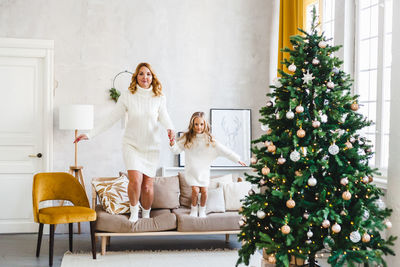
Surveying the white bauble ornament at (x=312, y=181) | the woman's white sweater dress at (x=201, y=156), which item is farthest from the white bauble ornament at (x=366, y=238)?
the woman's white sweater dress at (x=201, y=156)

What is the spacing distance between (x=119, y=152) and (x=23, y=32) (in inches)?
78.4

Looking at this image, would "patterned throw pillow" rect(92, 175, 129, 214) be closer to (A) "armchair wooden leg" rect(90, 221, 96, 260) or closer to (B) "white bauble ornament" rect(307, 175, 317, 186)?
(A) "armchair wooden leg" rect(90, 221, 96, 260)

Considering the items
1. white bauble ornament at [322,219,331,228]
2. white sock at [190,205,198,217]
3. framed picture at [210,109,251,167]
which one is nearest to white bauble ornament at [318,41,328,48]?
white bauble ornament at [322,219,331,228]

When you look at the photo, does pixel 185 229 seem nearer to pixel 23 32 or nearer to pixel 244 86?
pixel 244 86

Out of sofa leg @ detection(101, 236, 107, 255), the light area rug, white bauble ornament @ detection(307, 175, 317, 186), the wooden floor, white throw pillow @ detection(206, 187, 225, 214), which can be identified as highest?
white bauble ornament @ detection(307, 175, 317, 186)

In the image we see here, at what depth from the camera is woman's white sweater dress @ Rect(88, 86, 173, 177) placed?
5.32m

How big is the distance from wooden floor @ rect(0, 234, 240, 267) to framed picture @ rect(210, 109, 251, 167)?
3.76ft

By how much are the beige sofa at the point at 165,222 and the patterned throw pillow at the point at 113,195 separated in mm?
69

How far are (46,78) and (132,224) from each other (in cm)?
243

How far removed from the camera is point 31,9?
6.32m

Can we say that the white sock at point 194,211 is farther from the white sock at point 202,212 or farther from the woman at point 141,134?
the woman at point 141,134

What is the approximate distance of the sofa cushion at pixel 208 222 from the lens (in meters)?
5.27

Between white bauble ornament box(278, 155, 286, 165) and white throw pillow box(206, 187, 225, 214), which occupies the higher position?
white bauble ornament box(278, 155, 286, 165)

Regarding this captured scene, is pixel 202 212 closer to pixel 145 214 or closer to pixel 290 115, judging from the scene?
pixel 145 214
